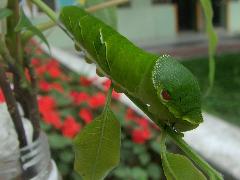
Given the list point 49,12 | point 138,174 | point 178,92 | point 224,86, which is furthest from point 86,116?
point 224,86

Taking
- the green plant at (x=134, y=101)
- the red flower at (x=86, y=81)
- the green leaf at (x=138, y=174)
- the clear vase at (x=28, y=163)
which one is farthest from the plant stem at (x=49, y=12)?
the red flower at (x=86, y=81)

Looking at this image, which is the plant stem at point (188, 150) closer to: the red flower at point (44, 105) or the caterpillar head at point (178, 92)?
the caterpillar head at point (178, 92)

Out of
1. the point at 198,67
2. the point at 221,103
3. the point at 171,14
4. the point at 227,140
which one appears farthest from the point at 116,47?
the point at 171,14

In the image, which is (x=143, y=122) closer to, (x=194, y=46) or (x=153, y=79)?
(x=153, y=79)

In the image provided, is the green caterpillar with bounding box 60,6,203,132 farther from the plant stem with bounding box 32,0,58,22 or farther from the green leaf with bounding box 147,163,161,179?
the green leaf with bounding box 147,163,161,179

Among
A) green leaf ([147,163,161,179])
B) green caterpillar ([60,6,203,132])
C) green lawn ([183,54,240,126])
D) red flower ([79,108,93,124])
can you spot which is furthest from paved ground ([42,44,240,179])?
green lawn ([183,54,240,126])

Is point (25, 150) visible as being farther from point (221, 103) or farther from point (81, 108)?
point (221, 103)
